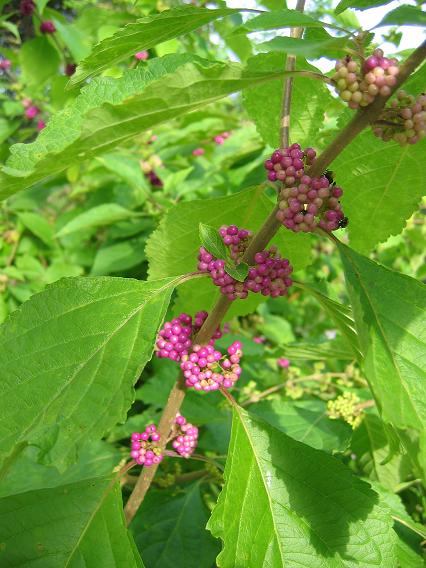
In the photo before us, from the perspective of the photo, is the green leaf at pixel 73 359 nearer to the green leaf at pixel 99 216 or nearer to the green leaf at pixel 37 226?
the green leaf at pixel 99 216

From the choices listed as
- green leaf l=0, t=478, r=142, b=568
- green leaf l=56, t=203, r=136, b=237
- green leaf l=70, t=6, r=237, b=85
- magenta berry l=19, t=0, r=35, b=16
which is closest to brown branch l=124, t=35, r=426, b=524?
green leaf l=0, t=478, r=142, b=568

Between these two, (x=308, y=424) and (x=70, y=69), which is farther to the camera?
(x=70, y=69)

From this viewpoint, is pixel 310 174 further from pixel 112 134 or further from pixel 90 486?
pixel 90 486

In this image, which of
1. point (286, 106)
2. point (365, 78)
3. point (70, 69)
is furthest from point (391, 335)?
point (70, 69)

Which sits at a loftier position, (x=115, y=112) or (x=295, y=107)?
(x=115, y=112)

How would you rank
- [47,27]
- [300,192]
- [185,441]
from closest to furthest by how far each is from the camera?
[300,192] → [185,441] → [47,27]

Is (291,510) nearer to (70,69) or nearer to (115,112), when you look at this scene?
(115,112)
